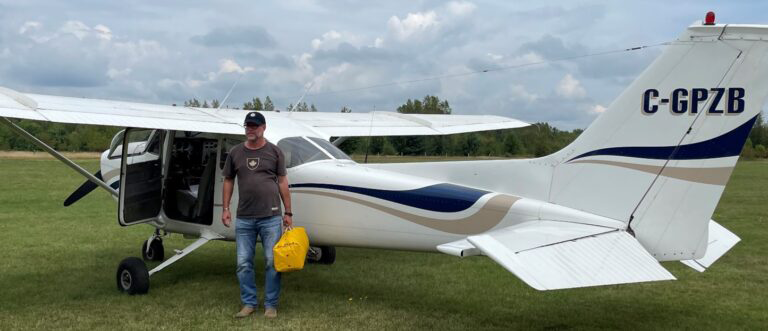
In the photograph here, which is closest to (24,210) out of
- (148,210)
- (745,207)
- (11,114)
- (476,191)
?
(148,210)

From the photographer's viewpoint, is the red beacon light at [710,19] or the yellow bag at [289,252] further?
the yellow bag at [289,252]

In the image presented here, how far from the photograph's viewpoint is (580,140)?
500 centimetres

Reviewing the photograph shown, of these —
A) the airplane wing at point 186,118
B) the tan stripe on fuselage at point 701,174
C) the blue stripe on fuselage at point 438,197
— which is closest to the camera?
the tan stripe on fuselage at point 701,174

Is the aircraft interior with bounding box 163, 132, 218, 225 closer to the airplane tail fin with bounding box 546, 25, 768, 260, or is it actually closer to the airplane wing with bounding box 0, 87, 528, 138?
the airplane wing with bounding box 0, 87, 528, 138

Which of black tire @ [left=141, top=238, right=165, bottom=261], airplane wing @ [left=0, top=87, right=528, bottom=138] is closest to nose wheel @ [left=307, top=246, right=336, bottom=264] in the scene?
airplane wing @ [left=0, top=87, right=528, bottom=138]

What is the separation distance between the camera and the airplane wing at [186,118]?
5672 mm

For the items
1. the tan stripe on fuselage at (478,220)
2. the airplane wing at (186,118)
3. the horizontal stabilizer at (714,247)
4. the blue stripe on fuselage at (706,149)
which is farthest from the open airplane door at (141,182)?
the horizontal stabilizer at (714,247)

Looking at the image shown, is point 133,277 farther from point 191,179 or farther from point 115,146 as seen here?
point 115,146

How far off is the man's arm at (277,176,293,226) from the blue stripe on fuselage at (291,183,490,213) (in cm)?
80

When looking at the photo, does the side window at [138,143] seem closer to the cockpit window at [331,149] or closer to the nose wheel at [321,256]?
the cockpit window at [331,149]

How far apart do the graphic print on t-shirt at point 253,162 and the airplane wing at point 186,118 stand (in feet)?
2.86

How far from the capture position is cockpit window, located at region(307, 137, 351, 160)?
6.30 metres

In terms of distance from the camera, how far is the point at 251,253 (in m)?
5.62

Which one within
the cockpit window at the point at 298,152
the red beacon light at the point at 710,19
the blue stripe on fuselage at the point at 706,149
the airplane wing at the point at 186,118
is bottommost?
the cockpit window at the point at 298,152
